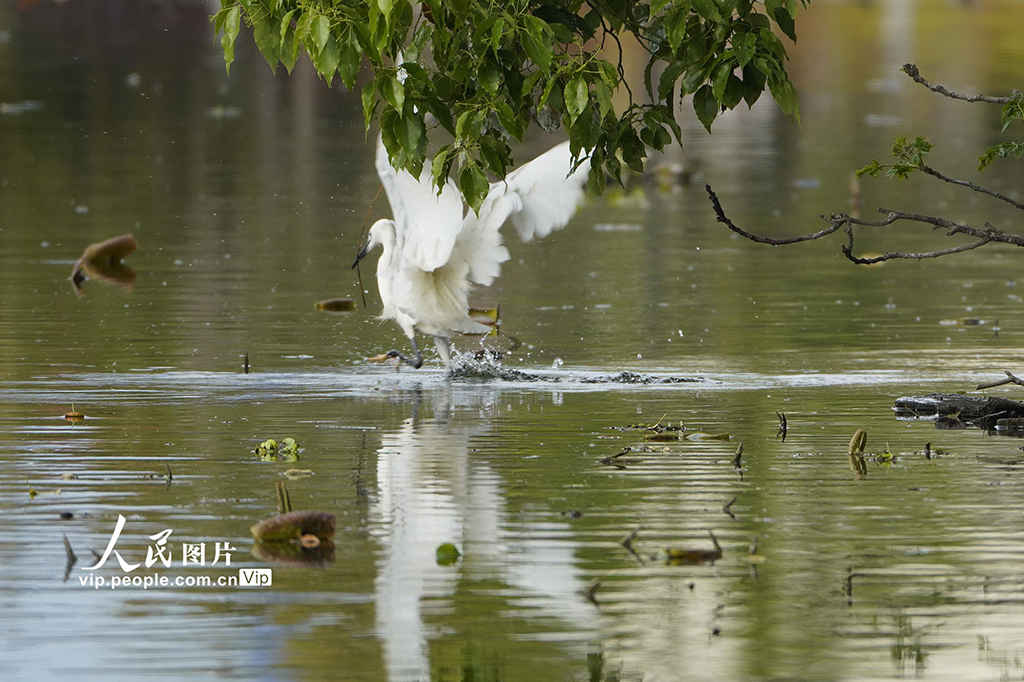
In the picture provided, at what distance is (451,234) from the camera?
44.5ft

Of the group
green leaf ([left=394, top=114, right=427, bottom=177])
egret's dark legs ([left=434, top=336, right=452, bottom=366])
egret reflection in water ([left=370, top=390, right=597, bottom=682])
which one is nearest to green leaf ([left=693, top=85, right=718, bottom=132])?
green leaf ([left=394, top=114, right=427, bottom=177])

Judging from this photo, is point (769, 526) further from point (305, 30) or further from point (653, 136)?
point (305, 30)

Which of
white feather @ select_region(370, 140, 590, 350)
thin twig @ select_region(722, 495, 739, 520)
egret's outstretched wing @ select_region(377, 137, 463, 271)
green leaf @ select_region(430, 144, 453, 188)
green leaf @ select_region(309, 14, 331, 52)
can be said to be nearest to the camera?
green leaf @ select_region(309, 14, 331, 52)

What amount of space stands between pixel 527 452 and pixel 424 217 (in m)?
3.46

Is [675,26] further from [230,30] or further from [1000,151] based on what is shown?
[1000,151]

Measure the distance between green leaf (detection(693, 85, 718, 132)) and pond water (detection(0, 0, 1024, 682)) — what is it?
5.56 feet

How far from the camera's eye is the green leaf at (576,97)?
7738mm

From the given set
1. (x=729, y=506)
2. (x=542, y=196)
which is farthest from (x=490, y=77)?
(x=542, y=196)

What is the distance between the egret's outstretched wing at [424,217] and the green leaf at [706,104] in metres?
4.89

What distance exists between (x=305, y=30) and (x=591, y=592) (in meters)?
2.28

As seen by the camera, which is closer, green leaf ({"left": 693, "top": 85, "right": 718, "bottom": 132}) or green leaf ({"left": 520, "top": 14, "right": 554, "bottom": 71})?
green leaf ({"left": 520, "top": 14, "right": 554, "bottom": 71})

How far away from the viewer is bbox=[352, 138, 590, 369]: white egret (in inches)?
533

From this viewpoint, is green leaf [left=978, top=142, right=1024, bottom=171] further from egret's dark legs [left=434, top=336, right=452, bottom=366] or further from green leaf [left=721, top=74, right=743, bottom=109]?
egret's dark legs [left=434, top=336, right=452, bottom=366]

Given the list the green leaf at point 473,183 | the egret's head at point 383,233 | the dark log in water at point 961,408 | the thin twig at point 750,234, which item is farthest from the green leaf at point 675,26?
the egret's head at point 383,233
